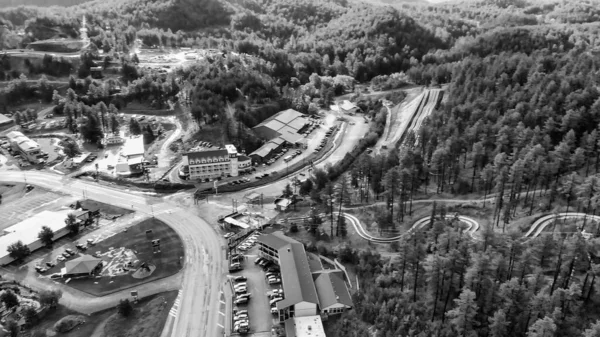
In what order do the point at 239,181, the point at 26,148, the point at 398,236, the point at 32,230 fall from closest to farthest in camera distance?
the point at 398,236 < the point at 32,230 < the point at 239,181 < the point at 26,148

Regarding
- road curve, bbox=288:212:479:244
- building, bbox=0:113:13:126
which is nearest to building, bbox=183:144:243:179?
road curve, bbox=288:212:479:244

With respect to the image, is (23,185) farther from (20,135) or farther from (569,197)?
(569,197)

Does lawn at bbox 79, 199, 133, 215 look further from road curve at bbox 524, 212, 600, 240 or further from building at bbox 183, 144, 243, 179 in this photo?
road curve at bbox 524, 212, 600, 240

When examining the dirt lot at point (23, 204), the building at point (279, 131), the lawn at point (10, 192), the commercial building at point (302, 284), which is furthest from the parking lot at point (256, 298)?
the lawn at point (10, 192)

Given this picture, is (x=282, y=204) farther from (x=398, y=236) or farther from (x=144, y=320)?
(x=144, y=320)

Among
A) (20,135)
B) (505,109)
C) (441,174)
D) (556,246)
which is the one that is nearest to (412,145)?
(441,174)

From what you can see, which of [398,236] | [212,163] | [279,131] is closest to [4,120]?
[212,163]

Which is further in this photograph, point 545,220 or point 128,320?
point 545,220
